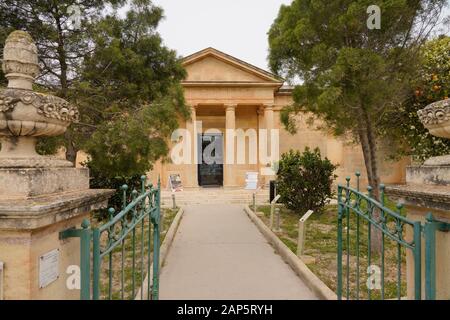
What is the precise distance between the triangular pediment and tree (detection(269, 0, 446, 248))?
454 inches

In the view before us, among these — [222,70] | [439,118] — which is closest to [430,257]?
[439,118]

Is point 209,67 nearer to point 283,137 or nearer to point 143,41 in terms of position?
point 283,137

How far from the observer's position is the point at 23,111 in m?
1.98

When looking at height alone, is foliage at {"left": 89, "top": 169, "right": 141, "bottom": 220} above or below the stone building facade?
below

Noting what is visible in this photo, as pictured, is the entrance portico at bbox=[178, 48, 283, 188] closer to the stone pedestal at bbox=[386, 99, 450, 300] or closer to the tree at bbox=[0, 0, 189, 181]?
the tree at bbox=[0, 0, 189, 181]

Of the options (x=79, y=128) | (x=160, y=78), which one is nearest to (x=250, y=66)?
(x=160, y=78)

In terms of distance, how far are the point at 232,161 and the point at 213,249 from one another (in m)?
11.6

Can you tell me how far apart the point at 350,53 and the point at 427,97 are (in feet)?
10.7

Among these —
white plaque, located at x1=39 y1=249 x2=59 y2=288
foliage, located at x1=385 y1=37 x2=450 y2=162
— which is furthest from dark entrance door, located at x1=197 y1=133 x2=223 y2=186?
white plaque, located at x1=39 y1=249 x2=59 y2=288

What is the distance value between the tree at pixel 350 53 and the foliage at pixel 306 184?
3390 mm

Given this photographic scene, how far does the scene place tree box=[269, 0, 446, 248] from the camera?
5676 millimetres

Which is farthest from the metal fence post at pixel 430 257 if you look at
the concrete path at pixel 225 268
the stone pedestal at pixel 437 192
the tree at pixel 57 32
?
the tree at pixel 57 32

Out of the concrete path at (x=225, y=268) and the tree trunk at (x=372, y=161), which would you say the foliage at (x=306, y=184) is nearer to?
the concrete path at (x=225, y=268)

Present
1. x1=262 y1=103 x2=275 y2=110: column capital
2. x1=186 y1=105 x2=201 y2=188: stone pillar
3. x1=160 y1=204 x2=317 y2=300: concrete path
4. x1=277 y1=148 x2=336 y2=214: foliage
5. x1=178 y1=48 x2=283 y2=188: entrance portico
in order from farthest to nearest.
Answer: x1=262 y1=103 x2=275 y2=110: column capital < x1=178 y1=48 x2=283 y2=188: entrance portico < x1=186 y1=105 x2=201 y2=188: stone pillar < x1=277 y1=148 x2=336 y2=214: foliage < x1=160 y1=204 x2=317 y2=300: concrete path
